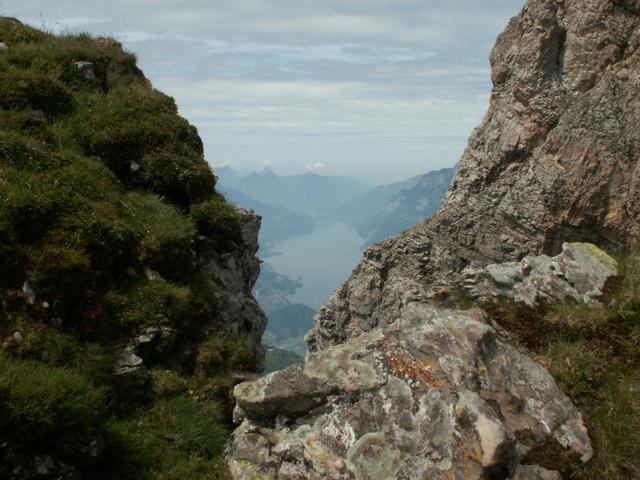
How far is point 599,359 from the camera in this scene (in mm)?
8531

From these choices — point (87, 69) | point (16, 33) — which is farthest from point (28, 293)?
point (16, 33)

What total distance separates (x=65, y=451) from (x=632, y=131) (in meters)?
17.6

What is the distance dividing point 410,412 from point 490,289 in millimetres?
4273

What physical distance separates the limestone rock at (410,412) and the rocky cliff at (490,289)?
2 cm

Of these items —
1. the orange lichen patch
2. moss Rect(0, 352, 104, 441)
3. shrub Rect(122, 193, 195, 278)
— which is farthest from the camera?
shrub Rect(122, 193, 195, 278)

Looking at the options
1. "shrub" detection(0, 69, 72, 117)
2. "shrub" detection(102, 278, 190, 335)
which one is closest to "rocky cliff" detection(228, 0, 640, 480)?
"shrub" detection(102, 278, 190, 335)

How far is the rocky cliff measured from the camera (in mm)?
7109

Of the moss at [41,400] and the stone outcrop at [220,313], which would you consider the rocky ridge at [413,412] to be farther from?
the stone outcrop at [220,313]

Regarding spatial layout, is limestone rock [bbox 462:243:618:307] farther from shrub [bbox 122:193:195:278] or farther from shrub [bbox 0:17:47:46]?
shrub [bbox 0:17:47:46]

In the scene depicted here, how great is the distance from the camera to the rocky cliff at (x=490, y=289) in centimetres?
711

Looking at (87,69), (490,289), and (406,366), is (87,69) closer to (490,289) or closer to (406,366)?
(490,289)

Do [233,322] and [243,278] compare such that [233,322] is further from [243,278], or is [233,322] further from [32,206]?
[32,206]

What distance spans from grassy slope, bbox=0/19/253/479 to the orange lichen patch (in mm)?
3215

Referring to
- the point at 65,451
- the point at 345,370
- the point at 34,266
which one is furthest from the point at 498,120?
the point at 65,451
